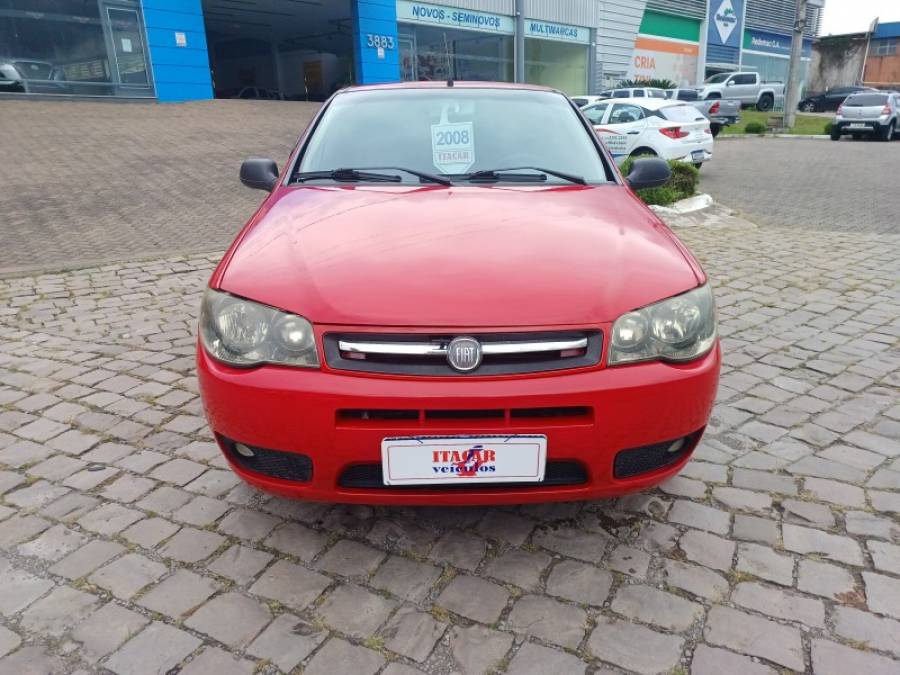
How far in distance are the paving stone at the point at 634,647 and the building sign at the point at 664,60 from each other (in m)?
A: 38.0

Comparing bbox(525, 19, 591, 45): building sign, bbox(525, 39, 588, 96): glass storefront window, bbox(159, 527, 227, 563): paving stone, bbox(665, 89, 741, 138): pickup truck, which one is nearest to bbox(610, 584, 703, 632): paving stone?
bbox(159, 527, 227, 563): paving stone

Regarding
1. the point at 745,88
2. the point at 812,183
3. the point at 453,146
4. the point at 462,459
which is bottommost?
the point at 812,183

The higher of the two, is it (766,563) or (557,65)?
(557,65)

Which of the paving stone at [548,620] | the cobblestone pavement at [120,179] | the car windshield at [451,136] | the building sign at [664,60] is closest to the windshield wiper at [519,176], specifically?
the car windshield at [451,136]

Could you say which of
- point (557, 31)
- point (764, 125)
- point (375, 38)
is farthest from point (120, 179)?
point (557, 31)

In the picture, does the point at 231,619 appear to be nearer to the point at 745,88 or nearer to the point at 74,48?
the point at 74,48

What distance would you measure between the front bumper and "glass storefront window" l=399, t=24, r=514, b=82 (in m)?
24.5

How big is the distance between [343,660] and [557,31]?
3316 cm

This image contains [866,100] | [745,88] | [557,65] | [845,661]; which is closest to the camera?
[845,661]

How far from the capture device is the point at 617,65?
34438 mm

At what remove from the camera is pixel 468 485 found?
1.91 metres

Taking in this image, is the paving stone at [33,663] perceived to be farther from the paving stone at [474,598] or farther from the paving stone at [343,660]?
the paving stone at [474,598]

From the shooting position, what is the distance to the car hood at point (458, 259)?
74.7 inches

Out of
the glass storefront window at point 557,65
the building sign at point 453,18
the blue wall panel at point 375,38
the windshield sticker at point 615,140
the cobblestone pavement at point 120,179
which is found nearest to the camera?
the cobblestone pavement at point 120,179
